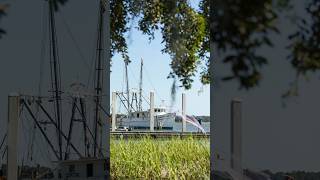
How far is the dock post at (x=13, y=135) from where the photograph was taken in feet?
13.9

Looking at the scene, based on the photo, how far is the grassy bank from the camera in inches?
201

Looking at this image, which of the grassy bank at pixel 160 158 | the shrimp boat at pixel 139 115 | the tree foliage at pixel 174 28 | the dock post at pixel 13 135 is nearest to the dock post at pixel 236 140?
the tree foliage at pixel 174 28

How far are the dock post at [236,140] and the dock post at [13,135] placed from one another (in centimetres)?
169

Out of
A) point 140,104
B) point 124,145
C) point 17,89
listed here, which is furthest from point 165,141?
point 17,89

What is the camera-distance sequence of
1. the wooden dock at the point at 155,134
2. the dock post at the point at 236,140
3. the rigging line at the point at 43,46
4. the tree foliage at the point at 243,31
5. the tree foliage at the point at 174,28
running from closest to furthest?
the tree foliage at the point at 243,31
the tree foliage at the point at 174,28
the dock post at the point at 236,140
the rigging line at the point at 43,46
the wooden dock at the point at 155,134

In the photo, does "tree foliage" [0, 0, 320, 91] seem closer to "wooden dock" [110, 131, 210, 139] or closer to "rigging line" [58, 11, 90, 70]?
"rigging line" [58, 11, 90, 70]

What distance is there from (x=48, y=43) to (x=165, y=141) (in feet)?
5.56

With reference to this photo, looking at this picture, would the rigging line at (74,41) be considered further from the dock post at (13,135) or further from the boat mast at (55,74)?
the dock post at (13,135)

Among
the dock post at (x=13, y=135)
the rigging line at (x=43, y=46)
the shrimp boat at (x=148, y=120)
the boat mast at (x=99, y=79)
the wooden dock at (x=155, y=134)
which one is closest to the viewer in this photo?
the dock post at (x=13, y=135)

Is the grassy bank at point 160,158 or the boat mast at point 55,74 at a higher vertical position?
the boat mast at point 55,74

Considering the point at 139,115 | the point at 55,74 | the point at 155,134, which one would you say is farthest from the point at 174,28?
the point at 155,134

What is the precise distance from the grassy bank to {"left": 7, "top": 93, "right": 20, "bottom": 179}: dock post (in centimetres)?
107

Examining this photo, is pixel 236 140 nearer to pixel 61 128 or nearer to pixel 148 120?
pixel 148 120

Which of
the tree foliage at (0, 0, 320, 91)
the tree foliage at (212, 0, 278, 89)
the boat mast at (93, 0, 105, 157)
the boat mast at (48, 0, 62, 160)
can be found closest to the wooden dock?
the boat mast at (93, 0, 105, 157)
